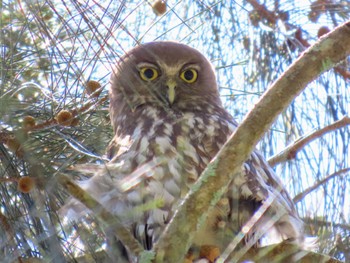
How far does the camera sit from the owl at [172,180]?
9.75 feet

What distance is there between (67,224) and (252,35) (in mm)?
1818

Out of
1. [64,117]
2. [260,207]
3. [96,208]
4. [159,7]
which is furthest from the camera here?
[260,207]

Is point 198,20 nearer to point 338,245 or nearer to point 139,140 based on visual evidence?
point 139,140

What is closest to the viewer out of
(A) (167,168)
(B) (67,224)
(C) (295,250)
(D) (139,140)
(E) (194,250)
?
(C) (295,250)

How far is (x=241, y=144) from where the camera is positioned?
2.10m

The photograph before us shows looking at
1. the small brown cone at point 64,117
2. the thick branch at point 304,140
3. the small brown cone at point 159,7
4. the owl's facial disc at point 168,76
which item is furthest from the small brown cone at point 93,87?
the thick branch at point 304,140

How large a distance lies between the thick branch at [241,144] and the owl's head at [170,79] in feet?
4.90

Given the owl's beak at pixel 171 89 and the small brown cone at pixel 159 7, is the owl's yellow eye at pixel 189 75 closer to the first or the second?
the owl's beak at pixel 171 89

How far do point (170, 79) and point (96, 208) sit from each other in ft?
5.99

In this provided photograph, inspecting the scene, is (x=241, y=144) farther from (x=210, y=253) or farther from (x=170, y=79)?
(x=170, y=79)

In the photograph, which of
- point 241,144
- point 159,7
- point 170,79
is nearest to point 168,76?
point 170,79

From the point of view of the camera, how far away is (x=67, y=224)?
2.56m

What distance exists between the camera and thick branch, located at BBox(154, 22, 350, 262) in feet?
6.77

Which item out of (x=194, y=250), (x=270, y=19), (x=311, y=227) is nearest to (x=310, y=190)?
(x=311, y=227)
